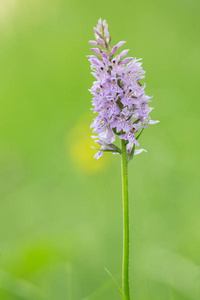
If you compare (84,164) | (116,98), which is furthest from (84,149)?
(116,98)

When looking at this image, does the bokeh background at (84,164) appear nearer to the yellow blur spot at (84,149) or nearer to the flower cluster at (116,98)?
the yellow blur spot at (84,149)

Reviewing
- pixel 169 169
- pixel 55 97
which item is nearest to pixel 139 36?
pixel 55 97

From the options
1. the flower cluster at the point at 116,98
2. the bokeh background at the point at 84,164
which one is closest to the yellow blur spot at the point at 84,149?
the bokeh background at the point at 84,164

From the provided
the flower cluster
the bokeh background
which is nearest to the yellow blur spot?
the bokeh background

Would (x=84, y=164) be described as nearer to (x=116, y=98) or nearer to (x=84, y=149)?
(x=84, y=149)

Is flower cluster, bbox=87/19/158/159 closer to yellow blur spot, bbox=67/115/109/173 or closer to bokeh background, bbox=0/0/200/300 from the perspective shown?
bokeh background, bbox=0/0/200/300
